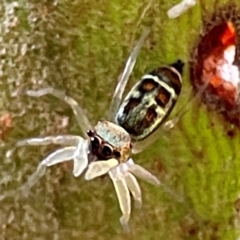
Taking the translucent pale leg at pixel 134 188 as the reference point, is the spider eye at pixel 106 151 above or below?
above

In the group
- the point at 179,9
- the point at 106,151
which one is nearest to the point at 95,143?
the point at 106,151

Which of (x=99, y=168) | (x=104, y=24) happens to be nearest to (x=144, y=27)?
(x=104, y=24)

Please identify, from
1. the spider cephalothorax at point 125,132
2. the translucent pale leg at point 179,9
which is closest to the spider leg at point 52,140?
the spider cephalothorax at point 125,132

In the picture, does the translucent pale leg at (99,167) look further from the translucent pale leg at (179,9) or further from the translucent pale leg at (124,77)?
the translucent pale leg at (179,9)

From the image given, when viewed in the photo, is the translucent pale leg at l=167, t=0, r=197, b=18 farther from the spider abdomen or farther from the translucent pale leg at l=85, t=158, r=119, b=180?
the translucent pale leg at l=85, t=158, r=119, b=180

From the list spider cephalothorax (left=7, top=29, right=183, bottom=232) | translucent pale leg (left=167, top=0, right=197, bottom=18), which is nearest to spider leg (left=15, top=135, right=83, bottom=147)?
spider cephalothorax (left=7, top=29, right=183, bottom=232)

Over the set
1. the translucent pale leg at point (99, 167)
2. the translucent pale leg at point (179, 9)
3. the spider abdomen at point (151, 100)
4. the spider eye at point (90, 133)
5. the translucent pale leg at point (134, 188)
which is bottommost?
the translucent pale leg at point (134, 188)

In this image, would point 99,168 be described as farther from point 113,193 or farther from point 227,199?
point 227,199

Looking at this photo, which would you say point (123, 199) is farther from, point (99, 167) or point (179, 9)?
point (179, 9)
